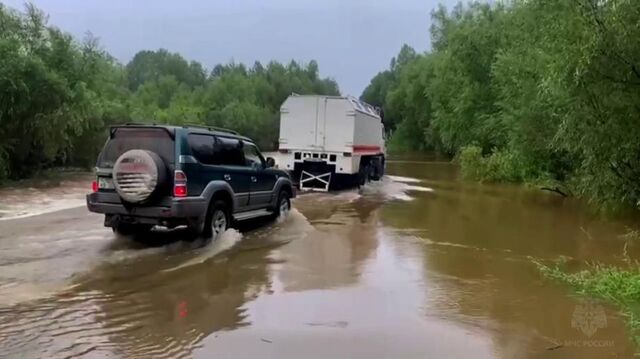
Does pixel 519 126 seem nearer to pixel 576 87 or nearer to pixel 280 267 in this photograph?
pixel 576 87

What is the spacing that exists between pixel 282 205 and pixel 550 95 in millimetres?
6717

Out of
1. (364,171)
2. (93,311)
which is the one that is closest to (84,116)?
(364,171)

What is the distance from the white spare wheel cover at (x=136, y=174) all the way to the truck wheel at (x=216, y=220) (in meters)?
1.26

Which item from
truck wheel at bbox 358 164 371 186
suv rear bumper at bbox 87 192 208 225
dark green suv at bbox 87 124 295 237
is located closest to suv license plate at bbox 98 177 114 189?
dark green suv at bbox 87 124 295 237

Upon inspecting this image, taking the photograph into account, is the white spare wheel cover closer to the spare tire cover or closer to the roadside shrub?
the spare tire cover

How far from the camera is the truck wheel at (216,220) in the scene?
34.8ft

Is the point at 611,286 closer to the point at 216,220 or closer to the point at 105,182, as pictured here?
the point at 216,220

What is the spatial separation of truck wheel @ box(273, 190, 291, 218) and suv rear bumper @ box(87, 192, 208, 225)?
3.33 meters

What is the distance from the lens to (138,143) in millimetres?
9992

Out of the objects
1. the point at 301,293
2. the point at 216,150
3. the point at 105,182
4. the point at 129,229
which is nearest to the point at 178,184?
the point at 105,182

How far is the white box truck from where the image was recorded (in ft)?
69.2

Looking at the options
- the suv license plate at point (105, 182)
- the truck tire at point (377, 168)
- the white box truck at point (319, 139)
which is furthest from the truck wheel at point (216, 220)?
the truck tire at point (377, 168)

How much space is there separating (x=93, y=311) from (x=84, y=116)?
17.1 meters

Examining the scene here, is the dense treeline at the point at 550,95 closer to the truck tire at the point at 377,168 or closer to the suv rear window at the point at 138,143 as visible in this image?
the truck tire at the point at 377,168
